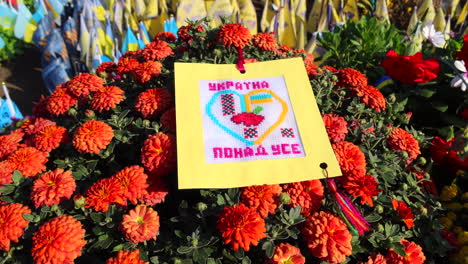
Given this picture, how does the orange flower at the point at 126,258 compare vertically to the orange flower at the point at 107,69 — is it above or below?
below

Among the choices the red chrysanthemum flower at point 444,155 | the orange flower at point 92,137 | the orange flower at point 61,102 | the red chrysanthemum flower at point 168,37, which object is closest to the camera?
the orange flower at point 92,137

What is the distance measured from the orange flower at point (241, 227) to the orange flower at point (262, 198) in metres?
0.04

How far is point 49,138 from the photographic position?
1.21 m

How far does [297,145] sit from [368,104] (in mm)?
449

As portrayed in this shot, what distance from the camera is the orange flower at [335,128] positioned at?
1140mm

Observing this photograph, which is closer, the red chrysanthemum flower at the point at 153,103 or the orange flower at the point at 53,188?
the orange flower at the point at 53,188

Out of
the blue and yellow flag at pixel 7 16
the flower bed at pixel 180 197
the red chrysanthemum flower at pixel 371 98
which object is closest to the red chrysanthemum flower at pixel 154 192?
the flower bed at pixel 180 197

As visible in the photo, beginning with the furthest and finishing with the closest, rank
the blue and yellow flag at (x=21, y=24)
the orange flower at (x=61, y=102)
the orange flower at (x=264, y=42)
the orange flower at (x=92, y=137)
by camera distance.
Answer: the blue and yellow flag at (x=21, y=24) < the orange flower at (x=264, y=42) < the orange flower at (x=61, y=102) < the orange flower at (x=92, y=137)

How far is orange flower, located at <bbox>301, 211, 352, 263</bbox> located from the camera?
0.90 m

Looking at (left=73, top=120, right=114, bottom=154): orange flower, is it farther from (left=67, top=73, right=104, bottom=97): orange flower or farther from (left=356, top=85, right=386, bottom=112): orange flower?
(left=356, top=85, right=386, bottom=112): orange flower

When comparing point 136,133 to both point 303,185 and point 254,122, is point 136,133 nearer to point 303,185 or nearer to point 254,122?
point 254,122

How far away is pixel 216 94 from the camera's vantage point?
1.16 metres

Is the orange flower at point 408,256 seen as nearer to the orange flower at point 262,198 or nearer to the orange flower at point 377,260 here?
the orange flower at point 377,260

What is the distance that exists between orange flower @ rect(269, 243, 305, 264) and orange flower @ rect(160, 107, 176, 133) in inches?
19.6
